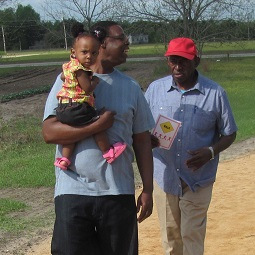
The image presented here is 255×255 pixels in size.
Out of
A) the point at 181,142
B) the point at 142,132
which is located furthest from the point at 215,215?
the point at 142,132

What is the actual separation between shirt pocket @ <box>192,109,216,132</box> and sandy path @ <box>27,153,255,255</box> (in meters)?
1.81

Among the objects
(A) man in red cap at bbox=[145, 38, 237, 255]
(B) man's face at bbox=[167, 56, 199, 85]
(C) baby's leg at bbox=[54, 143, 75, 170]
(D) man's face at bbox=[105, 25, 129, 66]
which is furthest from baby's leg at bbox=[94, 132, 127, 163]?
(B) man's face at bbox=[167, 56, 199, 85]

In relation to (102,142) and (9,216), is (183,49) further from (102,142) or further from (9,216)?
(9,216)

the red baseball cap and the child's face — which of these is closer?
the child's face

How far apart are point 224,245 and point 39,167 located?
417cm

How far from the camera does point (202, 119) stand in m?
4.30

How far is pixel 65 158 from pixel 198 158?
4.22ft

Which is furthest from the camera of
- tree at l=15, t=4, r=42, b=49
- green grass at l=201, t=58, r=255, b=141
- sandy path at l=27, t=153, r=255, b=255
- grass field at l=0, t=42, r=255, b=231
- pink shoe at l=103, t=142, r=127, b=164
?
tree at l=15, t=4, r=42, b=49

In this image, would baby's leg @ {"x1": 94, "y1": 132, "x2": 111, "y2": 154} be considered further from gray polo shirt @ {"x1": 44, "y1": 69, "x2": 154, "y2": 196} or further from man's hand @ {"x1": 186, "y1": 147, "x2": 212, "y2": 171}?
man's hand @ {"x1": 186, "y1": 147, "x2": 212, "y2": 171}

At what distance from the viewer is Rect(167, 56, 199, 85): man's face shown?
4.24 metres

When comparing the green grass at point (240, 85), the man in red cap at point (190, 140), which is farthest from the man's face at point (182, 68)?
the green grass at point (240, 85)

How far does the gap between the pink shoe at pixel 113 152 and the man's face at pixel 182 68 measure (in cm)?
125

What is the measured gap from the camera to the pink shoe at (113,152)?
312 centimetres

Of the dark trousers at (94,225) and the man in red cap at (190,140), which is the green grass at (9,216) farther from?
the dark trousers at (94,225)
